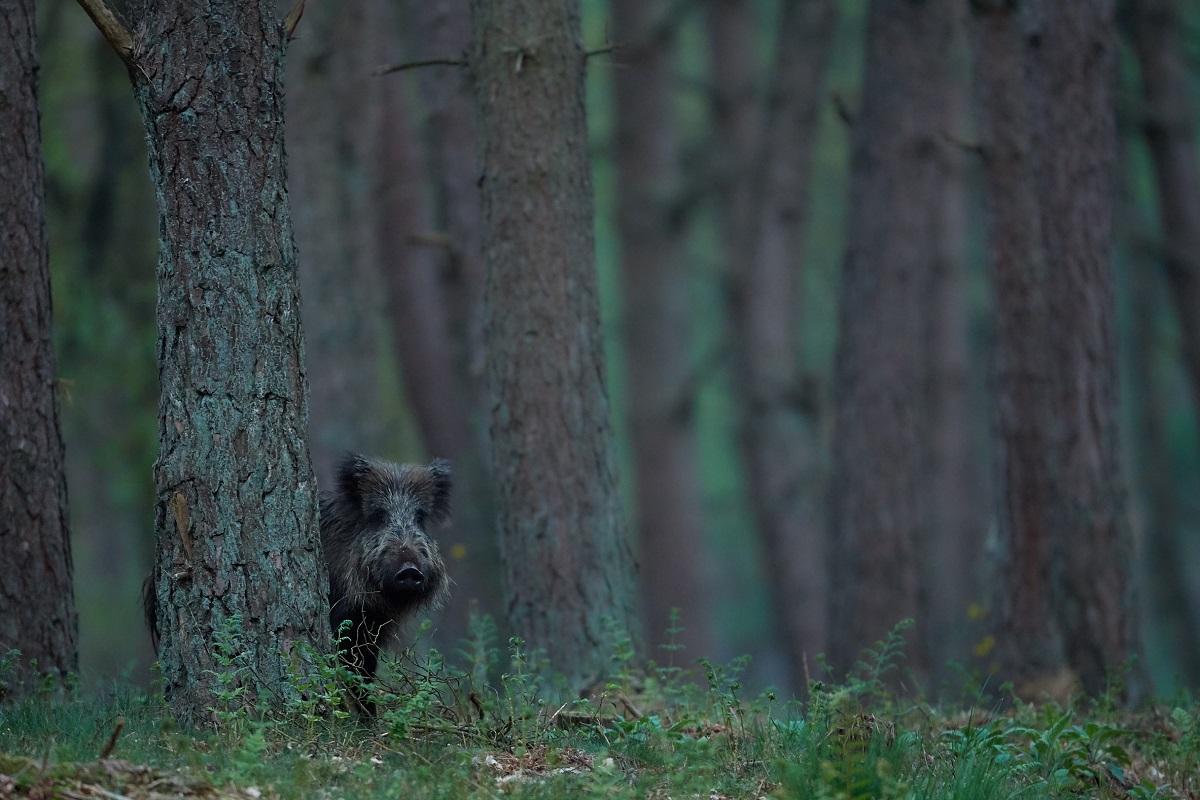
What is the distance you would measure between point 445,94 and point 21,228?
790 centimetres

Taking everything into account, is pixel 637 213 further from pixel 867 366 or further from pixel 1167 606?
pixel 1167 606

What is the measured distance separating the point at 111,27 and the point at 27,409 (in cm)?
267

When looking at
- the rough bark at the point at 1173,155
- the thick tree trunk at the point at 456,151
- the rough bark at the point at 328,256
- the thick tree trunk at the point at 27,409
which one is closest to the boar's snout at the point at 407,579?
the thick tree trunk at the point at 27,409

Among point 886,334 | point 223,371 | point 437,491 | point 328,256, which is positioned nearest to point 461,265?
point 328,256

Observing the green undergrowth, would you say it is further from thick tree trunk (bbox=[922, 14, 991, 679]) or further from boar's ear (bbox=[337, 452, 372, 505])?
thick tree trunk (bbox=[922, 14, 991, 679])

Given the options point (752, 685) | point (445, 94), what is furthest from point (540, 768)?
point (445, 94)

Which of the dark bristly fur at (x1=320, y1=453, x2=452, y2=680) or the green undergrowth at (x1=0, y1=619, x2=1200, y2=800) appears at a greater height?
the dark bristly fur at (x1=320, y1=453, x2=452, y2=680)

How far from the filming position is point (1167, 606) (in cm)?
2475

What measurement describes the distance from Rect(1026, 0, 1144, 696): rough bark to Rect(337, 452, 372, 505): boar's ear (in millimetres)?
6468

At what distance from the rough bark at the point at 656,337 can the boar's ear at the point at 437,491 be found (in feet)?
38.1

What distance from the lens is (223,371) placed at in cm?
673

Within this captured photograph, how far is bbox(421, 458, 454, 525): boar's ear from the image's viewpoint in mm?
9039

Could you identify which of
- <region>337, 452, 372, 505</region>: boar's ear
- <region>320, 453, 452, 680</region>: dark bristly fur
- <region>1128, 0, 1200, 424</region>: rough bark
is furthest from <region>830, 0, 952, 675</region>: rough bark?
<region>337, 452, 372, 505</region>: boar's ear

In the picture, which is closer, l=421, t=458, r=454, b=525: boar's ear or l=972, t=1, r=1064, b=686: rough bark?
l=421, t=458, r=454, b=525: boar's ear
